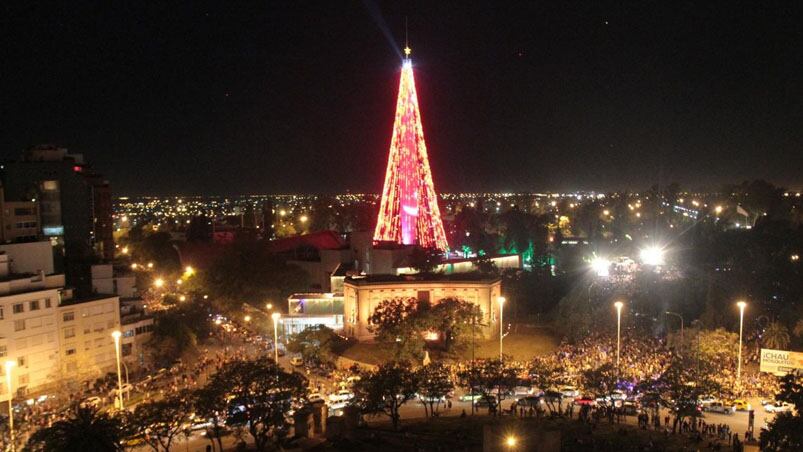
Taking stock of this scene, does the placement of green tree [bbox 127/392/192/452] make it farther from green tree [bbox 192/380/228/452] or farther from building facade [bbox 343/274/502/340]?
building facade [bbox 343/274/502/340]

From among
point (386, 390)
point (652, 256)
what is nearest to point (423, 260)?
point (386, 390)

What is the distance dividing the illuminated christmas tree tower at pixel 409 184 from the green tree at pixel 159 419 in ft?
85.5

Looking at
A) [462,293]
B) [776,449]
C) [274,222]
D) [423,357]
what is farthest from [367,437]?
[274,222]

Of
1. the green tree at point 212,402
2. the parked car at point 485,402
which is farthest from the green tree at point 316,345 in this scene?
the green tree at point 212,402

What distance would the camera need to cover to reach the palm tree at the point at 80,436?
53.0 feet

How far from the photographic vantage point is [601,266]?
49.3 meters

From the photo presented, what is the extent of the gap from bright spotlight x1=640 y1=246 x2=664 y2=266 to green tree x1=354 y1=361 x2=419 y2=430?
1220 inches

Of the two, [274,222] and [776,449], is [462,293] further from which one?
[274,222]

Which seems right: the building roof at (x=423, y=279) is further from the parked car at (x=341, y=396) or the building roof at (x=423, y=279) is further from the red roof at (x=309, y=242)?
the red roof at (x=309, y=242)

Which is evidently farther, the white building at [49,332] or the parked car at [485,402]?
the white building at [49,332]

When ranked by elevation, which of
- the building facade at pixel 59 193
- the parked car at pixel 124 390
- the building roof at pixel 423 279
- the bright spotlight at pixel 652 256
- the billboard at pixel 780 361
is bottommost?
the parked car at pixel 124 390

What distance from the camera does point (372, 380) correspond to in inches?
865

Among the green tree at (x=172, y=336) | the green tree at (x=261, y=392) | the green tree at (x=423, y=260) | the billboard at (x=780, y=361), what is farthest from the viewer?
the green tree at (x=423, y=260)

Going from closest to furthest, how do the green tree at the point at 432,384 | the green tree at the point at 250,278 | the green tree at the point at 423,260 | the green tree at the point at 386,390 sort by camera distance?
the green tree at the point at 386,390
the green tree at the point at 432,384
the green tree at the point at 423,260
the green tree at the point at 250,278
